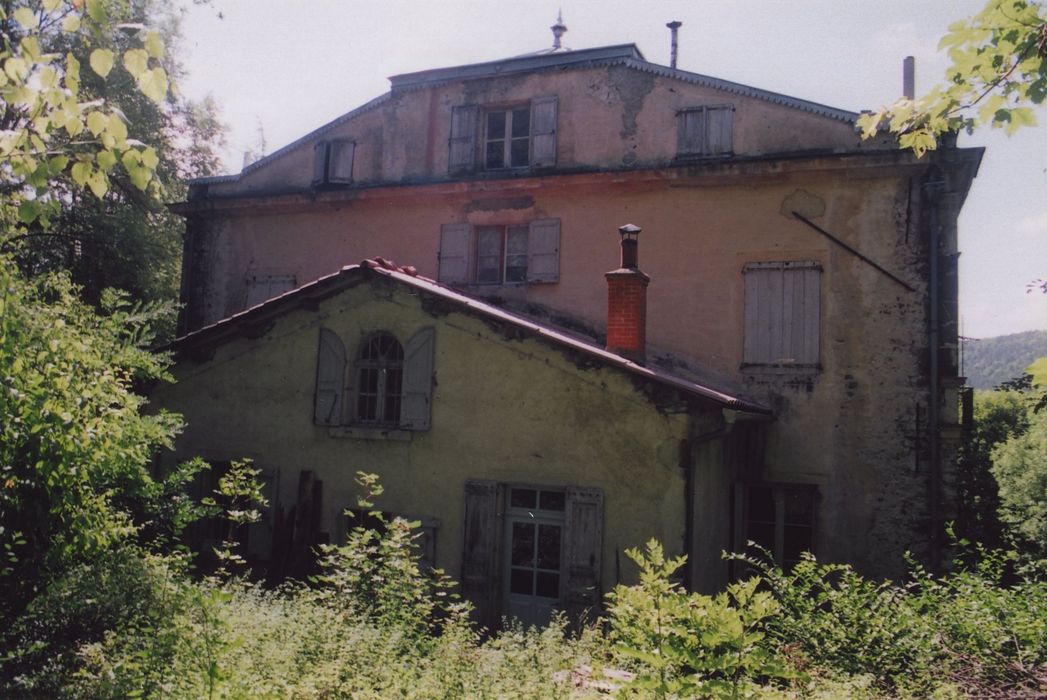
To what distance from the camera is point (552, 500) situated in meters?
8.77

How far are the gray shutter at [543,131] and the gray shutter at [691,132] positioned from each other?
2.20 meters

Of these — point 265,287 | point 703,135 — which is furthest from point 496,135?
point 265,287

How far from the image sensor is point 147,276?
17.0m

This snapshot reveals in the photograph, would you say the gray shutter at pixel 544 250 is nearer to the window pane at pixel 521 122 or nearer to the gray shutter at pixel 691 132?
the window pane at pixel 521 122

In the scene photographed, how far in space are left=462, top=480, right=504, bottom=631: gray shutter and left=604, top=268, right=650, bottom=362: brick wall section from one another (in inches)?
94.1

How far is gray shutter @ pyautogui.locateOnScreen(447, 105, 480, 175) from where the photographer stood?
1355cm

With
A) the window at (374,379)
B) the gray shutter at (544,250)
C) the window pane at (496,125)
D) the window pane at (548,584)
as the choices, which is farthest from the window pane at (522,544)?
the window pane at (496,125)

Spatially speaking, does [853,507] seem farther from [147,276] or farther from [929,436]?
[147,276]

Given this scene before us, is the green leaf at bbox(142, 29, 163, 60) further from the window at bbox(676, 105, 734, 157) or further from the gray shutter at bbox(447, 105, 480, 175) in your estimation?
the gray shutter at bbox(447, 105, 480, 175)

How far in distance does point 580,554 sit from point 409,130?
9.19 m

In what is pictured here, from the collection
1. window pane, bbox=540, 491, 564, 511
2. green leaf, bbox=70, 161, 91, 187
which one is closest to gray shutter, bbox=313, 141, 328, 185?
window pane, bbox=540, 491, 564, 511

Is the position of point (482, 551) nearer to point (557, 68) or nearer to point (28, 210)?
point (28, 210)

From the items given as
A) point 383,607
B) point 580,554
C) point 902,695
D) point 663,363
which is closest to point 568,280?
point 663,363

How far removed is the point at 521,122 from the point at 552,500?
25.1 ft
